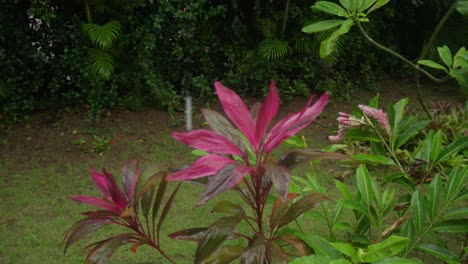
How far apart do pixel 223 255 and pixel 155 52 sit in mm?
3808

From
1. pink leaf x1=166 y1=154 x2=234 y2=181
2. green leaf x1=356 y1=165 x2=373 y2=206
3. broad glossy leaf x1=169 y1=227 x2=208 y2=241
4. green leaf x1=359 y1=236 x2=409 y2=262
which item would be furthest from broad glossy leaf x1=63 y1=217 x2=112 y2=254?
green leaf x1=356 y1=165 x2=373 y2=206

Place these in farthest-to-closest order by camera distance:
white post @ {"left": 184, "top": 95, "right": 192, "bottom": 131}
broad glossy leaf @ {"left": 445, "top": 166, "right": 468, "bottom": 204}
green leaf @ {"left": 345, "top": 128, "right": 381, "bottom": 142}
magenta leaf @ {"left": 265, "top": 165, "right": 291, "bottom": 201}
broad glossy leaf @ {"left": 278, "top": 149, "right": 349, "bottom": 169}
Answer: white post @ {"left": 184, "top": 95, "right": 192, "bottom": 131}
green leaf @ {"left": 345, "top": 128, "right": 381, "bottom": 142}
broad glossy leaf @ {"left": 445, "top": 166, "right": 468, "bottom": 204}
broad glossy leaf @ {"left": 278, "top": 149, "right": 349, "bottom": 169}
magenta leaf @ {"left": 265, "top": 165, "right": 291, "bottom": 201}

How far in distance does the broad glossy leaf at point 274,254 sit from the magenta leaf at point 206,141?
1.01ft

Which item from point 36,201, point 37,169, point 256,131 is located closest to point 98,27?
point 37,169

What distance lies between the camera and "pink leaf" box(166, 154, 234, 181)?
38.5 inches

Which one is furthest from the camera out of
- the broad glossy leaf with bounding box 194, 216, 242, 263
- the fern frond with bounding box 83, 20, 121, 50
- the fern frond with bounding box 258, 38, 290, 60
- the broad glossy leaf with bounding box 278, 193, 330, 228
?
the fern frond with bounding box 258, 38, 290, 60

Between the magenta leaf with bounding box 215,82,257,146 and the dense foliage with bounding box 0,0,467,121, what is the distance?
334 cm

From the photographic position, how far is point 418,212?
1.56 m

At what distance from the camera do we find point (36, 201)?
3178mm

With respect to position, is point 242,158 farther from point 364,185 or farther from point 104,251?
point 364,185

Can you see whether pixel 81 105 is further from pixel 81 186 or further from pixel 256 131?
pixel 256 131

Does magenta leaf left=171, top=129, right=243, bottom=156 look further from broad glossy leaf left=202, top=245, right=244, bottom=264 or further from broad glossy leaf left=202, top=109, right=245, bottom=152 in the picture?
broad glossy leaf left=202, top=245, right=244, bottom=264

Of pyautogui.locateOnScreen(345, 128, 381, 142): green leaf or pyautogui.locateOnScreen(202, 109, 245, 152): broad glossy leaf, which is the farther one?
pyautogui.locateOnScreen(345, 128, 381, 142): green leaf

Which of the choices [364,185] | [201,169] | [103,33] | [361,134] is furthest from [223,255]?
[103,33]
